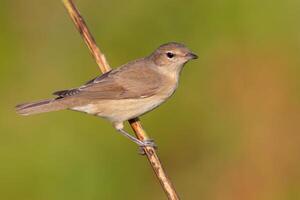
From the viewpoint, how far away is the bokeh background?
7949 millimetres

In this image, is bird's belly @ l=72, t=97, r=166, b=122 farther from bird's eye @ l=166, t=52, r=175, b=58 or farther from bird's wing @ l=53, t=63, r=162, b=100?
bird's eye @ l=166, t=52, r=175, b=58

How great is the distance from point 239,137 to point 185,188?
70 cm

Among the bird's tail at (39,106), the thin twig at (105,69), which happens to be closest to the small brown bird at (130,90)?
the bird's tail at (39,106)

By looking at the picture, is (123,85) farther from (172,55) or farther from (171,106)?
(171,106)

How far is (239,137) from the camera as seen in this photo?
840 cm

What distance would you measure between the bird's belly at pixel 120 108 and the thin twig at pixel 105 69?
244mm

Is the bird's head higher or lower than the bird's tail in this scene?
higher

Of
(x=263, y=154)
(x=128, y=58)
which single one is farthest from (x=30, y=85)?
(x=263, y=154)

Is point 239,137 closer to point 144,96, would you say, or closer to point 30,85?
point 144,96

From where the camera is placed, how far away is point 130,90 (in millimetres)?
7426

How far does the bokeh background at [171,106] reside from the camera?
313 inches

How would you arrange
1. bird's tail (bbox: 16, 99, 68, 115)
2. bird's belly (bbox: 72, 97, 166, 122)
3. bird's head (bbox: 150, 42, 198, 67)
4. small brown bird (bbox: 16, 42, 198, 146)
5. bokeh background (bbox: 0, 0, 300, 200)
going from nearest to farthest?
bird's tail (bbox: 16, 99, 68, 115)
small brown bird (bbox: 16, 42, 198, 146)
bird's belly (bbox: 72, 97, 166, 122)
bird's head (bbox: 150, 42, 198, 67)
bokeh background (bbox: 0, 0, 300, 200)

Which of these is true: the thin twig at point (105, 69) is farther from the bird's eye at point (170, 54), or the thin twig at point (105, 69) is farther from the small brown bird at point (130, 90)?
the bird's eye at point (170, 54)

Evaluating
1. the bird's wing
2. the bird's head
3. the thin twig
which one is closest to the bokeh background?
the bird's wing
